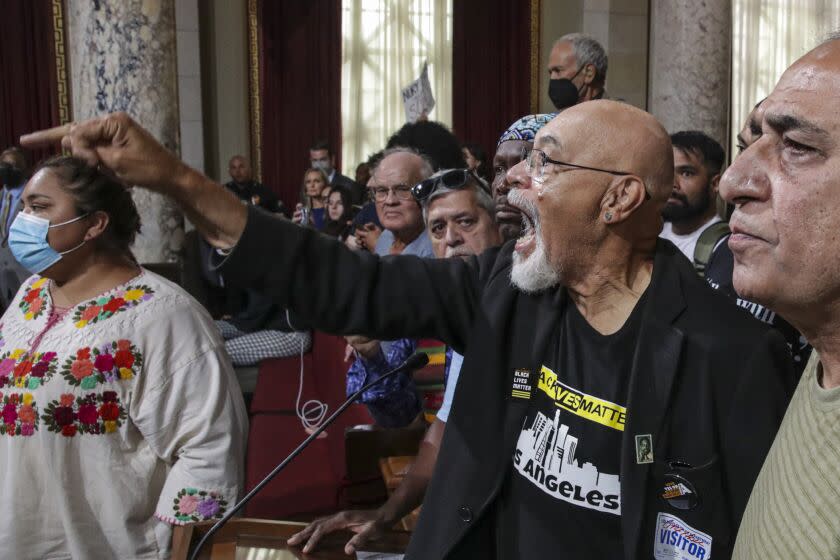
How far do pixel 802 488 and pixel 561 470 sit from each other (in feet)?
1.84

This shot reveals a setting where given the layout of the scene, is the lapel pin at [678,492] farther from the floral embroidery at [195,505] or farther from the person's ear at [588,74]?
the person's ear at [588,74]

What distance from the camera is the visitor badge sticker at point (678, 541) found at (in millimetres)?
1217

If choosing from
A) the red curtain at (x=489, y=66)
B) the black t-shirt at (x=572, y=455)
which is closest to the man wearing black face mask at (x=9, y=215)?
the black t-shirt at (x=572, y=455)

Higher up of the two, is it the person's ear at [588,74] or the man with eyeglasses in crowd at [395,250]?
the person's ear at [588,74]

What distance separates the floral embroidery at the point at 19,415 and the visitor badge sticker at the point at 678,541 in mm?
1761

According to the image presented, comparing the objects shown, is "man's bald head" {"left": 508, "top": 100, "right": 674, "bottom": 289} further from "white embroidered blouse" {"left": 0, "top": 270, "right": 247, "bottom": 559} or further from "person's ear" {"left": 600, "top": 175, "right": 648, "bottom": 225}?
"white embroidered blouse" {"left": 0, "top": 270, "right": 247, "bottom": 559}

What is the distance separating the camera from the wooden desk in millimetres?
1556

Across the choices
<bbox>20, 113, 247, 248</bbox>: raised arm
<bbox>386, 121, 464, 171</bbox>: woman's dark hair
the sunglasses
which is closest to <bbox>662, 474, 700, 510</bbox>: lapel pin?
<bbox>20, 113, 247, 248</bbox>: raised arm

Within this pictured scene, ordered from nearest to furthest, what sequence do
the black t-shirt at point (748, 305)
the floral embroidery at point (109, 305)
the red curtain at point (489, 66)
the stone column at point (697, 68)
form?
the black t-shirt at point (748, 305), the floral embroidery at point (109, 305), the stone column at point (697, 68), the red curtain at point (489, 66)

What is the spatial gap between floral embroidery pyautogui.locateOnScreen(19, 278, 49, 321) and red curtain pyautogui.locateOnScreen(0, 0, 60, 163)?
9.30m

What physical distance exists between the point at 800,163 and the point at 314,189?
25.2 ft

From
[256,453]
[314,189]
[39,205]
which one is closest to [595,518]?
[39,205]

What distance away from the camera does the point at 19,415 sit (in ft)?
7.61

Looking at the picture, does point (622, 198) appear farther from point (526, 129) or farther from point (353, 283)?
point (526, 129)
